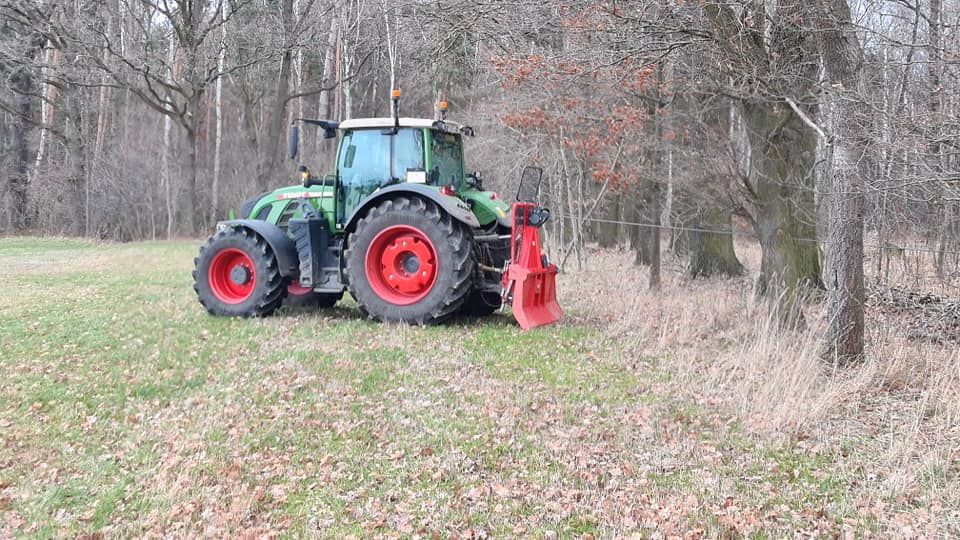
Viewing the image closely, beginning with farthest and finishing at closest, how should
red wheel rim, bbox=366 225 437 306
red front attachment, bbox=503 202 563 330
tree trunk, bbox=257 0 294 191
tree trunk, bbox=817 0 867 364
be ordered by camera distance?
1. tree trunk, bbox=257 0 294 191
2. red wheel rim, bbox=366 225 437 306
3. red front attachment, bbox=503 202 563 330
4. tree trunk, bbox=817 0 867 364

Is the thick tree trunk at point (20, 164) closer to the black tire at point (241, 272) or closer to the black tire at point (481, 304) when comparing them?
the black tire at point (241, 272)

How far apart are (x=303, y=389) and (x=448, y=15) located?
13.7 ft

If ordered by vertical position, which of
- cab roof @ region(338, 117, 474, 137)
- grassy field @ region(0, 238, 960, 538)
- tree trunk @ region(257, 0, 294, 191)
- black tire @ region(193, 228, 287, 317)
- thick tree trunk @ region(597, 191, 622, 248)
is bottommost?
grassy field @ region(0, 238, 960, 538)

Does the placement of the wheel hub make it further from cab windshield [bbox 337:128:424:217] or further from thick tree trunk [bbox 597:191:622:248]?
thick tree trunk [bbox 597:191:622:248]

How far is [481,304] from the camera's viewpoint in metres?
10.0

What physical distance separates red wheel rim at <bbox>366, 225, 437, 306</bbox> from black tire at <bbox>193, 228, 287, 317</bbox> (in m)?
1.26

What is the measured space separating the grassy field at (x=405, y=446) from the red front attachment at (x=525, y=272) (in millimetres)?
373

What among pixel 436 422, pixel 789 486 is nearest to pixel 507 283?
pixel 436 422

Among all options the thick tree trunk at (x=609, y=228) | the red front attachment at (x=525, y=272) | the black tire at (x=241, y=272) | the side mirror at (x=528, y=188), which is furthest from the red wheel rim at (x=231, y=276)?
the thick tree trunk at (x=609, y=228)

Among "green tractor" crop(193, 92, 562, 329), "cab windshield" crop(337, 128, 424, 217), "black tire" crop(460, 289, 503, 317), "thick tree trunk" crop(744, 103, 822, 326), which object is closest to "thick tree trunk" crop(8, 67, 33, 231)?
"green tractor" crop(193, 92, 562, 329)

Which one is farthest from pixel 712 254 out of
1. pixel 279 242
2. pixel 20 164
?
pixel 20 164

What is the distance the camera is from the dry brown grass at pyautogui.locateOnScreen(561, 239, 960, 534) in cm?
448

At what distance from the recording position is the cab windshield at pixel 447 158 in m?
9.63

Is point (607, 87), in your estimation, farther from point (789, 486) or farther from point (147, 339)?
point (789, 486)
